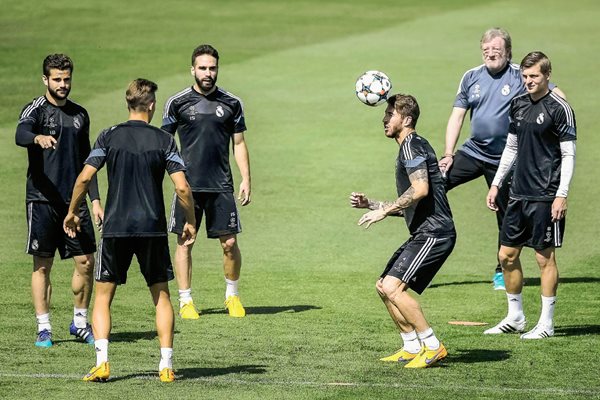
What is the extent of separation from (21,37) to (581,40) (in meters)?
13.2

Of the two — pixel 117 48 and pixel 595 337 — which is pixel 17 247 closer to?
pixel 595 337

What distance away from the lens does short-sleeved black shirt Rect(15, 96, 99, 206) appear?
1127 cm

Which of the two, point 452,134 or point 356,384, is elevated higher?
point 452,134

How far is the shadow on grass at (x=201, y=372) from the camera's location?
9797 millimetres

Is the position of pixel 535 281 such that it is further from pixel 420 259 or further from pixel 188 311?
pixel 420 259

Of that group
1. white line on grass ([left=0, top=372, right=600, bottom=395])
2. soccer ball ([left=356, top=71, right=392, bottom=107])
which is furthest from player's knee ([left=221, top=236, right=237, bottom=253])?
white line on grass ([left=0, top=372, right=600, bottom=395])

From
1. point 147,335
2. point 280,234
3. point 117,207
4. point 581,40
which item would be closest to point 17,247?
point 280,234

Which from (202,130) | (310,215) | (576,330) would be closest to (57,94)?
(202,130)

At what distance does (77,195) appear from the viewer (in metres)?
9.80

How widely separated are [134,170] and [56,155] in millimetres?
1945

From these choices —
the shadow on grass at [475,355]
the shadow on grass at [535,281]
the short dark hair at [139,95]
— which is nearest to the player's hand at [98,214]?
the short dark hair at [139,95]

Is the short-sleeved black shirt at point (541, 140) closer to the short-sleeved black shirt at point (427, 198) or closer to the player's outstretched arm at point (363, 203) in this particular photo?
the short-sleeved black shirt at point (427, 198)

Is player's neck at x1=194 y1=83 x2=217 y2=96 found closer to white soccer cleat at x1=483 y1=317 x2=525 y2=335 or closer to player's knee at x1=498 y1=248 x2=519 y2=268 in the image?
player's knee at x1=498 y1=248 x2=519 y2=268

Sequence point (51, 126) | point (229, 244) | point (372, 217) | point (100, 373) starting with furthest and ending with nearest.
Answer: point (229, 244)
point (51, 126)
point (372, 217)
point (100, 373)
